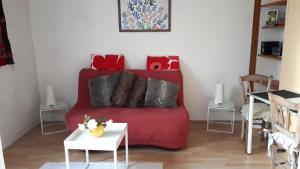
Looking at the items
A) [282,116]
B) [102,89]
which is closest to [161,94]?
[102,89]

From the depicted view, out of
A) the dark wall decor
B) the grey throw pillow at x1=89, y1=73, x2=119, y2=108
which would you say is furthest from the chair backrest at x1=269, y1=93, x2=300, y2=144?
the dark wall decor

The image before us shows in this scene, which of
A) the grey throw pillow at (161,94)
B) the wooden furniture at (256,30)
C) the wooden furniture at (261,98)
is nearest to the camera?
the wooden furniture at (261,98)

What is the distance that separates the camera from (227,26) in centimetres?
359

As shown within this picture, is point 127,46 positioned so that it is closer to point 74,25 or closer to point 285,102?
point 74,25

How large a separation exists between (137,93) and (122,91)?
0.20 m

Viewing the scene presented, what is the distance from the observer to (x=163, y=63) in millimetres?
3623

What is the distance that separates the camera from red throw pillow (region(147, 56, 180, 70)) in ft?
11.8

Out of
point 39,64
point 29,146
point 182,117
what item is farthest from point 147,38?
point 29,146

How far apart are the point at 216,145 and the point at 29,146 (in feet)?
7.52

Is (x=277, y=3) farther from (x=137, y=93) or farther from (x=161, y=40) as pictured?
(x=137, y=93)

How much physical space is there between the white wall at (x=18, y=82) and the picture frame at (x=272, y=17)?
11.0 feet

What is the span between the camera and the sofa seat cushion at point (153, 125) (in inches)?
113

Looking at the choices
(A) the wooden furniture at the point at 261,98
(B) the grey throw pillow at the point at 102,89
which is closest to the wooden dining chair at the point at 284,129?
(A) the wooden furniture at the point at 261,98

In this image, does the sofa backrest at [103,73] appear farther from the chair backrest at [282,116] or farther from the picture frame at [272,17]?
the chair backrest at [282,116]
